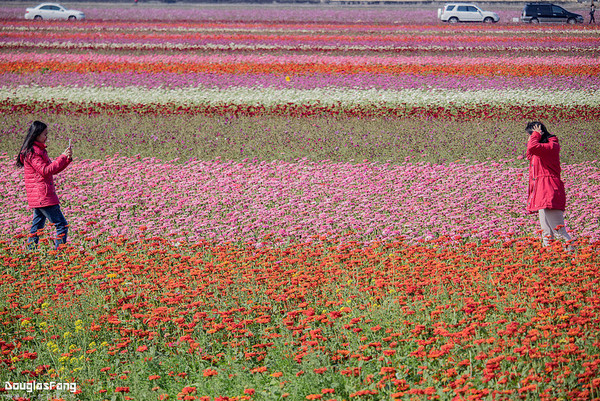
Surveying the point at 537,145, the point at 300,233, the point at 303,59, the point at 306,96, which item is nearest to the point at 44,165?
the point at 300,233

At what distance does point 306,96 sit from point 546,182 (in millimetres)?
11808

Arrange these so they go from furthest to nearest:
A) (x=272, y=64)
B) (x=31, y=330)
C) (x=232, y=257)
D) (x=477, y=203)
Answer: (x=272, y=64)
(x=477, y=203)
(x=232, y=257)
(x=31, y=330)

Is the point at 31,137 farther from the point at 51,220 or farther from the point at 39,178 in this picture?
the point at 51,220

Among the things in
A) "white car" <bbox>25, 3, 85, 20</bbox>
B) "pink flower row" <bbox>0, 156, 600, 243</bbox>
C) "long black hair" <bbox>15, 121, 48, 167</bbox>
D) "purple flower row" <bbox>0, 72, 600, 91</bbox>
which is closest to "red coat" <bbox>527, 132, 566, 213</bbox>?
"pink flower row" <bbox>0, 156, 600, 243</bbox>

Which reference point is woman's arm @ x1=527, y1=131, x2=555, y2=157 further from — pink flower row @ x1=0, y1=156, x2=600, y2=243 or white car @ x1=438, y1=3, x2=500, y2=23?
white car @ x1=438, y1=3, x2=500, y2=23

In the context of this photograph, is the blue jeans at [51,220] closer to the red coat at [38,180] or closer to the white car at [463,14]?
the red coat at [38,180]

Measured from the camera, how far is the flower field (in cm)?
494

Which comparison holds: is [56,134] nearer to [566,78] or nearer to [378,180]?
[378,180]

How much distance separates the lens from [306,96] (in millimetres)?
18812

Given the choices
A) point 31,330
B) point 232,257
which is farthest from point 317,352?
point 31,330

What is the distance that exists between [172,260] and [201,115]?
10.3 metres

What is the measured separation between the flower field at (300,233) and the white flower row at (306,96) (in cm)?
11

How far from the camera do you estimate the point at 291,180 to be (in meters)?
10.8

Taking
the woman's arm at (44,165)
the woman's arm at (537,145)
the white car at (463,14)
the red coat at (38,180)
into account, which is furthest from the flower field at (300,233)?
the white car at (463,14)
